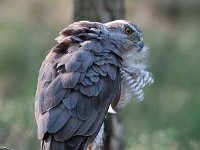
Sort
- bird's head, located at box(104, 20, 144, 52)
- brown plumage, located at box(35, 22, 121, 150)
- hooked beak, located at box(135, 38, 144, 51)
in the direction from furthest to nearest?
hooked beak, located at box(135, 38, 144, 51), bird's head, located at box(104, 20, 144, 52), brown plumage, located at box(35, 22, 121, 150)

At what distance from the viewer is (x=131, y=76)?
8977 millimetres

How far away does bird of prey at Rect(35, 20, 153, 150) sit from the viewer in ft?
25.3

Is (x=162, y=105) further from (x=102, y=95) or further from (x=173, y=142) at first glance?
(x=102, y=95)

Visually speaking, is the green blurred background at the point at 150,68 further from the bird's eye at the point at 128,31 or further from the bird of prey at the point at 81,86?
the bird of prey at the point at 81,86

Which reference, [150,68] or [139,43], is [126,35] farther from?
[150,68]

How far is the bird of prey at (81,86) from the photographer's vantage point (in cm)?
770

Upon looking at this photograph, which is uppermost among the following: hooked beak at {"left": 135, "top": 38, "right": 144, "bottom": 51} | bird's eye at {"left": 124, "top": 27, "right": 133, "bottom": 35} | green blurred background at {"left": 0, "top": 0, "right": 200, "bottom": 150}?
bird's eye at {"left": 124, "top": 27, "right": 133, "bottom": 35}

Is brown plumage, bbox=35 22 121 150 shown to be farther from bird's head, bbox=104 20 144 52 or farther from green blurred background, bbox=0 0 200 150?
green blurred background, bbox=0 0 200 150

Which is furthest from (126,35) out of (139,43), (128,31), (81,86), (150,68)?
(150,68)

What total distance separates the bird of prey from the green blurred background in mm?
1534

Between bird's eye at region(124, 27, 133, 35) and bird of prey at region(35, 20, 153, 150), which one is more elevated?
bird's eye at region(124, 27, 133, 35)

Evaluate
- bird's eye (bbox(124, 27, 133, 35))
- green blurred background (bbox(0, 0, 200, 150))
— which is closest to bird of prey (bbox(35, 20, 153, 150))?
bird's eye (bbox(124, 27, 133, 35))

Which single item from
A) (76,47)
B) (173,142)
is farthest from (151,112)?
(76,47)

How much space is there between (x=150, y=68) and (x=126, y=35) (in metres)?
4.79
